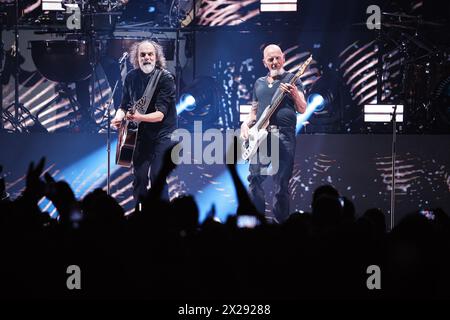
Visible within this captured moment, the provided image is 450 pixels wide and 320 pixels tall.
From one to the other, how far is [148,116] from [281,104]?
1368 mm

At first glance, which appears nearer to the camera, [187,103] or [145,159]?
[145,159]

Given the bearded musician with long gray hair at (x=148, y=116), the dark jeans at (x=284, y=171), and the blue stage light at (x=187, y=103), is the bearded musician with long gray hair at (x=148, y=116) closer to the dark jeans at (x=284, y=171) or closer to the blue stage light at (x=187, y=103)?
the dark jeans at (x=284, y=171)

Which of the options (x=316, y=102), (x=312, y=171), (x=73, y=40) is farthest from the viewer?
(x=73, y=40)

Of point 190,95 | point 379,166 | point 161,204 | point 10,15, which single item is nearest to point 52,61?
point 10,15

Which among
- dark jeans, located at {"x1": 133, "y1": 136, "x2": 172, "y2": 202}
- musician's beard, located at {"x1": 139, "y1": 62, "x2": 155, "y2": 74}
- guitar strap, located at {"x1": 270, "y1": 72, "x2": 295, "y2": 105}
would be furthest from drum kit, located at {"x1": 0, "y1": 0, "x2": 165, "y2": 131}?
guitar strap, located at {"x1": 270, "y1": 72, "x2": 295, "y2": 105}

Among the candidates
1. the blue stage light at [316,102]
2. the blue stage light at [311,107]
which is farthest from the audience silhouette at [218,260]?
the blue stage light at [316,102]

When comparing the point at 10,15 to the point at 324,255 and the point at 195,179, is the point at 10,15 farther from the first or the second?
the point at 324,255

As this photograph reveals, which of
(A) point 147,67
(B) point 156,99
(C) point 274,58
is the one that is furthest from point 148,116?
(C) point 274,58

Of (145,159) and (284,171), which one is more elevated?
(145,159)

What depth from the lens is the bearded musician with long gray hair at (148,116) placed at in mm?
7457

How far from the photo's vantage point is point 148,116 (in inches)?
290

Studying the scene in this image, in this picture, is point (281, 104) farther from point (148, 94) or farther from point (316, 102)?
point (316, 102)

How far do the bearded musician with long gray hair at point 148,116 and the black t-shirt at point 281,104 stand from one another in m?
0.92

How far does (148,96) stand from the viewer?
7.55 m
